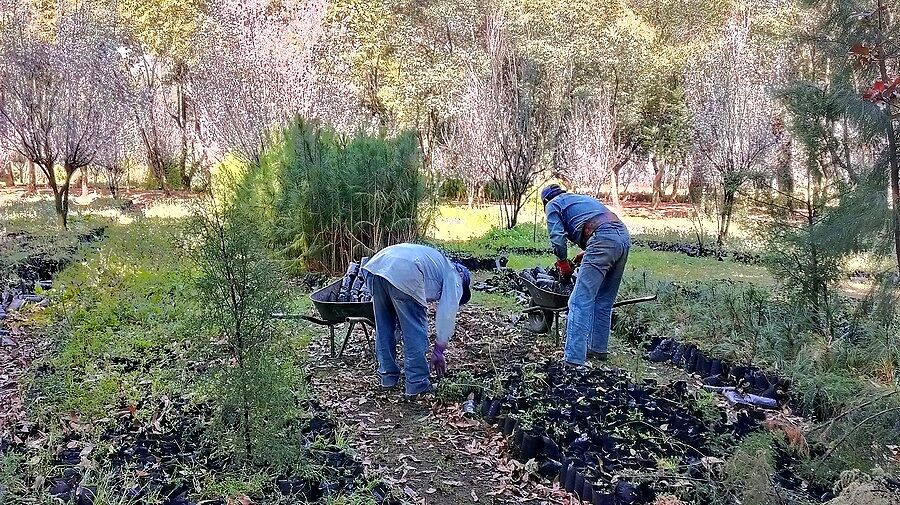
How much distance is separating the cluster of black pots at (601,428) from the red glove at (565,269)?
1.12 meters

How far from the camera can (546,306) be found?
5758 millimetres

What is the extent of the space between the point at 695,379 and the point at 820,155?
2.59m

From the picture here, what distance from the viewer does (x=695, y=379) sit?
5.12 meters

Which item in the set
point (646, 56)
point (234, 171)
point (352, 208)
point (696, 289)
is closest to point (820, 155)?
point (696, 289)

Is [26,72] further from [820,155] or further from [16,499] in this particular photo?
[820,155]

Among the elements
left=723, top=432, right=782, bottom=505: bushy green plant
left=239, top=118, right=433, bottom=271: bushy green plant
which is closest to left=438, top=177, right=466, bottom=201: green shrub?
left=239, top=118, right=433, bottom=271: bushy green plant

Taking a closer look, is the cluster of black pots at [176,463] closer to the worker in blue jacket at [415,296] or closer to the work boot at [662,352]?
the worker in blue jacket at [415,296]

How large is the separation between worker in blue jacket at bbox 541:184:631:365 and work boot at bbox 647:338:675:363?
0.43 metres

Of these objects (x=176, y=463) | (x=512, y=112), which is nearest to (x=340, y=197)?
(x=176, y=463)

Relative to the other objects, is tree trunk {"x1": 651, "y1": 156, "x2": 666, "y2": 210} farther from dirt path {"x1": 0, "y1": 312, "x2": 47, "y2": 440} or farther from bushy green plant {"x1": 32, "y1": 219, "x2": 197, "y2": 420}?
dirt path {"x1": 0, "y1": 312, "x2": 47, "y2": 440}

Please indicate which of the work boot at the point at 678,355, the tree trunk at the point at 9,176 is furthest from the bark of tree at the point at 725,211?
the tree trunk at the point at 9,176

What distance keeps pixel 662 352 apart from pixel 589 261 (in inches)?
45.7

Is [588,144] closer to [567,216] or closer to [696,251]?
[696,251]

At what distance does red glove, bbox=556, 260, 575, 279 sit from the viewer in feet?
18.5
